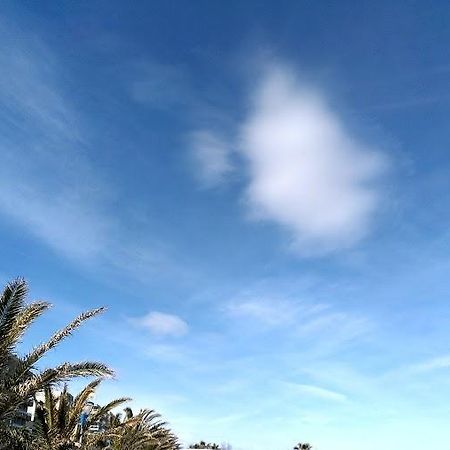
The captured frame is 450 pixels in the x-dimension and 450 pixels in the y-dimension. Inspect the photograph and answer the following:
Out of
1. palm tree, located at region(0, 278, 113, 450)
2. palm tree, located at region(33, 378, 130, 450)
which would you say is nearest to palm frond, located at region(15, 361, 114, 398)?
palm tree, located at region(0, 278, 113, 450)

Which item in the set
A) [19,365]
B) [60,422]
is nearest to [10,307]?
[19,365]

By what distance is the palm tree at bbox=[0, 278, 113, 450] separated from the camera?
1448cm

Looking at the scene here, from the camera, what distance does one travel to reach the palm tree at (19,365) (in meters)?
14.5

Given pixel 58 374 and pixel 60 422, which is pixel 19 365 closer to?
pixel 58 374

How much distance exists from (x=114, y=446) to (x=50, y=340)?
1781cm

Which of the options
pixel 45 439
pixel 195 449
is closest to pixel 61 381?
pixel 45 439

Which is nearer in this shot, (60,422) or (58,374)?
(58,374)

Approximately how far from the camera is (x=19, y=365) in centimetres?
1539

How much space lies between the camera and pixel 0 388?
14609mm

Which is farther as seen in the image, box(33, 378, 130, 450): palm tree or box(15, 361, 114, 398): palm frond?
box(33, 378, 130, 450): palm tree

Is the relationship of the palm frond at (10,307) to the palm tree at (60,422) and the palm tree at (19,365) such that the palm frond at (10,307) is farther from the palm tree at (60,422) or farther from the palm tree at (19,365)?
the palm tree at (60,422)

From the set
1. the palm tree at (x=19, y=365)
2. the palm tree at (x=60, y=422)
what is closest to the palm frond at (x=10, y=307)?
the palm tree at (x=19, y=365)

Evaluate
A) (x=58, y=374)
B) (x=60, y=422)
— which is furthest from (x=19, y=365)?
(x=60, y=422)

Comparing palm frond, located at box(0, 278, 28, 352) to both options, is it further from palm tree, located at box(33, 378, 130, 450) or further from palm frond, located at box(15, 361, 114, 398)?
palm tree, located at box(33, 378, 130, 450)
